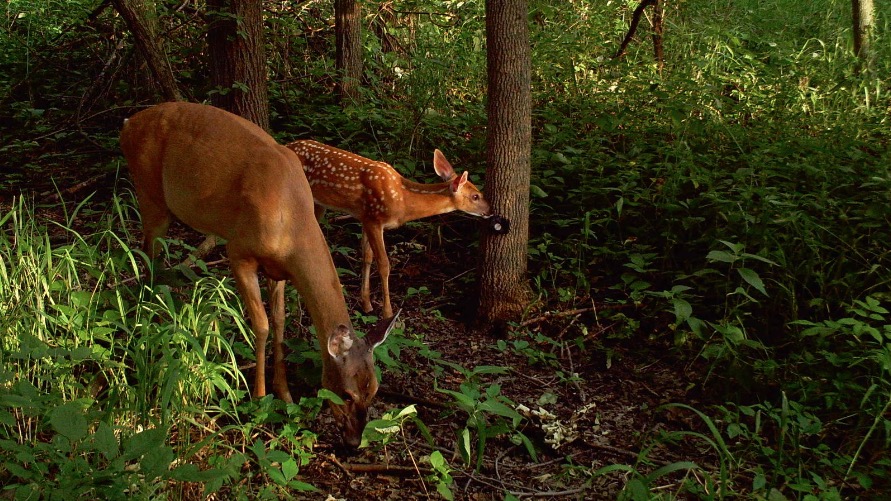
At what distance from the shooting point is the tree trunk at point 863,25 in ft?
21.9

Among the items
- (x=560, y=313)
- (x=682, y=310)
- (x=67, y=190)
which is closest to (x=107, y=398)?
(x=560, y=313)

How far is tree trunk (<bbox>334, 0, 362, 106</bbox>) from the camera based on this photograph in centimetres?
780

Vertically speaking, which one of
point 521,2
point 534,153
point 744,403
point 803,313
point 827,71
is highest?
point 521,2

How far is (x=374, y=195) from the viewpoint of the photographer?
5.37 meters

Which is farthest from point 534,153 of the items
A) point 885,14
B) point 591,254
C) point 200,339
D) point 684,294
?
point 885,14

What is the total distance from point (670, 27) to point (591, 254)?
3.48 m

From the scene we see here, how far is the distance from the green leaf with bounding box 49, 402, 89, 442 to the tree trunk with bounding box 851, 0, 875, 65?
21.7ft

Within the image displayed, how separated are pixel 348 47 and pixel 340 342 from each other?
500 centimetres

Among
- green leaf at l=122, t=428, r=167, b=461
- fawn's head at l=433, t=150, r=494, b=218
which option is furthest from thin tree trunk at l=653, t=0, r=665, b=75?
green leaf at l=122, t=428, r=167, b=461

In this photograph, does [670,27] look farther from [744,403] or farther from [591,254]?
[744,403]

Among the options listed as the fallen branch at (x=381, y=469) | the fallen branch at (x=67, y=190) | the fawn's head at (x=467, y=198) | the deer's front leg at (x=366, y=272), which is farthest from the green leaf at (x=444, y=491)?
the fallen branch at (x=67, y=190)

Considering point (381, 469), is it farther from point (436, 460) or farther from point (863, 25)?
point (863, 25)

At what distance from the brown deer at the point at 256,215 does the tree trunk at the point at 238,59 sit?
1.50 metres

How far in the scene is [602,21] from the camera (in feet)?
25.9
